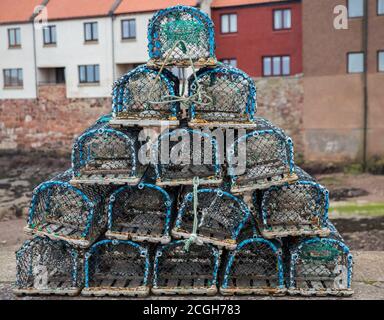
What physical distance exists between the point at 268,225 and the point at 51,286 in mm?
1775

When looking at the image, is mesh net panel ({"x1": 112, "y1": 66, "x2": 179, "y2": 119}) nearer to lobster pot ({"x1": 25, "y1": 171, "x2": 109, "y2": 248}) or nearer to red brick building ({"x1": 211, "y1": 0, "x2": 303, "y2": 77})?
lobster pot ({"x1": 25, "y1": 171, "x2": 109, "y2": 248})

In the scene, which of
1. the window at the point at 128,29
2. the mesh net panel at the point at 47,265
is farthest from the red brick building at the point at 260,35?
the mesh net panel at the point at 47,265

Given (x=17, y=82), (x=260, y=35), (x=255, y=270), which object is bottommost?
(x=255, y=270)

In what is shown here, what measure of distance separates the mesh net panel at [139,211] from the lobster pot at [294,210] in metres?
0.80

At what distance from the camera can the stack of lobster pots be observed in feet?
13.0

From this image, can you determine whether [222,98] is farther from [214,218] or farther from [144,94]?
[214,218]

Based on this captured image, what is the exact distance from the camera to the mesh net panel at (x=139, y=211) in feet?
13.4

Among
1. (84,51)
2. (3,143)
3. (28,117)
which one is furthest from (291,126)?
(3,143)

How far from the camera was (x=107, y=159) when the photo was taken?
4.36 meters

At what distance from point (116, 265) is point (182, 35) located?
1988mm

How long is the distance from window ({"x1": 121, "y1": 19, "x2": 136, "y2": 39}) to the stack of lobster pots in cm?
1416

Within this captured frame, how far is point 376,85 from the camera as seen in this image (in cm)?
1570

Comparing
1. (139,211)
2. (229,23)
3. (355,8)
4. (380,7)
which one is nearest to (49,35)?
(229,23)

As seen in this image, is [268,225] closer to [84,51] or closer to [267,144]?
[267,144]
